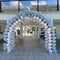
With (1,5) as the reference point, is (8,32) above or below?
below

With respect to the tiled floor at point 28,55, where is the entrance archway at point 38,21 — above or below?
above

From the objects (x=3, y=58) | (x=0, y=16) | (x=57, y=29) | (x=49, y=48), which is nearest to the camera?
(x=3, y=58)

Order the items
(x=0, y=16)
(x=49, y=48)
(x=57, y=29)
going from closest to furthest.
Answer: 1. (x=49, y=48)
2. (x=0, y=16)
3. (x=57, y=29)

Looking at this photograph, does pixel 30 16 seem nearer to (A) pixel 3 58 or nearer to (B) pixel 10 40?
(B) pixel 10 40

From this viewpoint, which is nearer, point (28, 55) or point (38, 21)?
point (28, 55)

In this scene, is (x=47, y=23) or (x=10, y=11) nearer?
(x=47, y=23)

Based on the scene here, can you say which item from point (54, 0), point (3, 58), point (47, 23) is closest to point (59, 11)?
point (54, 0)

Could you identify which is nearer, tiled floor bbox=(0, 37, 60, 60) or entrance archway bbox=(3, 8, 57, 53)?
tiled floor bbox=(0, 37, 60, 60)

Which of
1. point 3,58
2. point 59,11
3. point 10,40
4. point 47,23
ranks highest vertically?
point 59,11

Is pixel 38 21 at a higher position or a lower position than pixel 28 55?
higher

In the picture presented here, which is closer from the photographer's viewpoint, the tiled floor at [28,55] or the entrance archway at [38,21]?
the tiled floor at [28,55]

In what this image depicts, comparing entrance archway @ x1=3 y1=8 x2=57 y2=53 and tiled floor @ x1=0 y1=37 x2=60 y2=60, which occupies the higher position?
entrance archway @ x1=3 y1=8 x2=57 y2=53

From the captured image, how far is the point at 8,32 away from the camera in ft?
36.7

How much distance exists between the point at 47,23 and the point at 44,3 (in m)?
2.61
